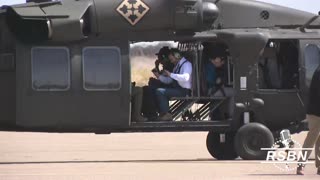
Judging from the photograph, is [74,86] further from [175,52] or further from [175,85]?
[175,52]

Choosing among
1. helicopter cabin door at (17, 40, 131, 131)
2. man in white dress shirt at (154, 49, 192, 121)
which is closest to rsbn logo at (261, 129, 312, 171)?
man in white dress shirt at (154, 49, 192, 121)

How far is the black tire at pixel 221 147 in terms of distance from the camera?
61.1 feet

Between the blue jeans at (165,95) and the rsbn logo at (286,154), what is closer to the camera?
the rsbn logo at (286,154)

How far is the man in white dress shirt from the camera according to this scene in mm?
17578

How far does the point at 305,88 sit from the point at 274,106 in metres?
0.70

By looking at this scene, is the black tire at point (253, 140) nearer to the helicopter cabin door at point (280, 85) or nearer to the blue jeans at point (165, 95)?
the helicopter cabin door at point (280, 85)

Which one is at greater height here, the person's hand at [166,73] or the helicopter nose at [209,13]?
the helicopter nose at [209,13]

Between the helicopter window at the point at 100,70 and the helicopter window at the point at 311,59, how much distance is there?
371 centimetres

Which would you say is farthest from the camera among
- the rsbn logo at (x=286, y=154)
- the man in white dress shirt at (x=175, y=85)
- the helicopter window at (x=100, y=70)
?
the man in white dress shirt at (x=175, y=85)

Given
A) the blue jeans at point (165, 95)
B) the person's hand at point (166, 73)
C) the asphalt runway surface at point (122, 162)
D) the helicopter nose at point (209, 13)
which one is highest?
the helicopter nose at point (209, 13)

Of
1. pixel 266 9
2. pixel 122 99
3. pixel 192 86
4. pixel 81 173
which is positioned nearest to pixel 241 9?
pixel 266 9

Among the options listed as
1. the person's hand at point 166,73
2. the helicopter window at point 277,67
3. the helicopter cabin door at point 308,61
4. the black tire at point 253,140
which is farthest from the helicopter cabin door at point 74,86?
the helicopter cabin door at point 308,61

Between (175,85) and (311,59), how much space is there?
8.96 ft

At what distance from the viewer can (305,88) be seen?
57.9 feet
